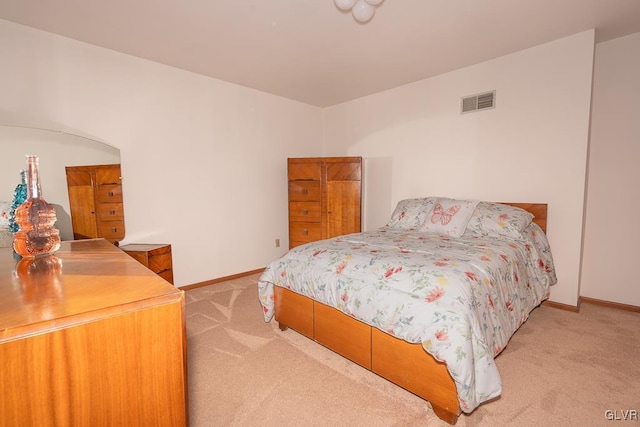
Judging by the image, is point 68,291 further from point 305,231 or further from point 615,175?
point 615,175

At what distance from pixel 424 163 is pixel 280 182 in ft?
6.35

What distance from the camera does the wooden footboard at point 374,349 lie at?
4.76 feet

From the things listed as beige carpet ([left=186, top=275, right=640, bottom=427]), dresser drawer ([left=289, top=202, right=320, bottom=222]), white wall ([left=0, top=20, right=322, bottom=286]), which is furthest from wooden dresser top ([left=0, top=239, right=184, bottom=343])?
dresser drawer ([left=289, top=202, right=320, bottom=222])

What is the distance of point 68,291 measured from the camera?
87 cm

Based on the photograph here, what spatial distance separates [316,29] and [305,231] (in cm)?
240

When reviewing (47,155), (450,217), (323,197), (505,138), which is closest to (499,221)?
(450,217)

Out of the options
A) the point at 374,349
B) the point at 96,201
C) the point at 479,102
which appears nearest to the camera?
the point at 374,349

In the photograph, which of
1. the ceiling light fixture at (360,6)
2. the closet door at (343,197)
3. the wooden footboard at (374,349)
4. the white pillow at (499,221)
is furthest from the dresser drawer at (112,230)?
the white pillow at (499,221)

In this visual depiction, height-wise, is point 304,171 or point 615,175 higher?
point 304,171

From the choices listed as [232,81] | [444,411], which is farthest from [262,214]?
[444,411]

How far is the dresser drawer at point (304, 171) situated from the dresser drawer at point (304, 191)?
0.22 ft

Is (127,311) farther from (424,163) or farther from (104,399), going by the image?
(424,163)

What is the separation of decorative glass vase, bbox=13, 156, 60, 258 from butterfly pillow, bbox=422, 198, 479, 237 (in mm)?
2624

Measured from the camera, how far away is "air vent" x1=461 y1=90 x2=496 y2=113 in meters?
3.07
